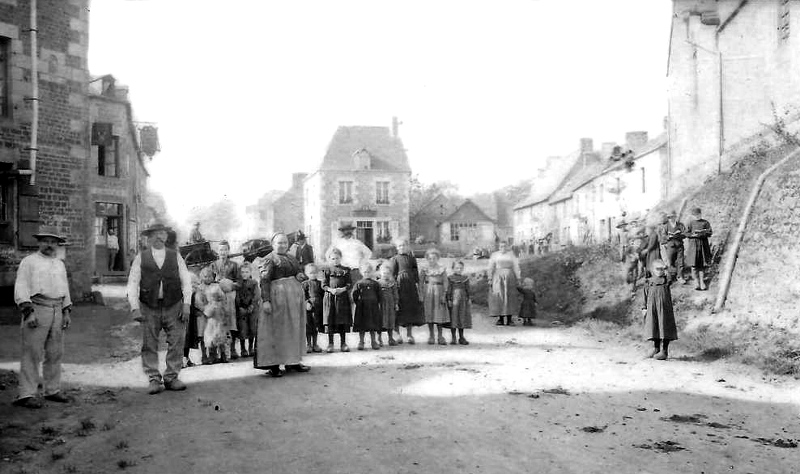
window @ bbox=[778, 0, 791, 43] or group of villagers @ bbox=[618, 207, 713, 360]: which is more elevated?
window @ bbox=[778, 0, 791, 43]

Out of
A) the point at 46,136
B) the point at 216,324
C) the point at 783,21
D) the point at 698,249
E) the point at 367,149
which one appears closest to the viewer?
the point at 216,324

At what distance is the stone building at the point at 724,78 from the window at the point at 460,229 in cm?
2788

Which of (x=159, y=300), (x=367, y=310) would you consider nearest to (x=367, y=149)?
(x=367, y=310)

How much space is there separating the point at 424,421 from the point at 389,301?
5057 millimetres

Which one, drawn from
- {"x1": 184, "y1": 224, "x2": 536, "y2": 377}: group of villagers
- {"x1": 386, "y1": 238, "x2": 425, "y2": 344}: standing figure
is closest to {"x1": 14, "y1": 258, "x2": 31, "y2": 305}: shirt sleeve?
{"x1": 184, "y1": 224, "x2": 536, "y2": 377}: group of villagers

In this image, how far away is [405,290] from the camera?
1109 centimetres

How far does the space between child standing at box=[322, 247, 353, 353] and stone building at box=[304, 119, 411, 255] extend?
95.3 ft

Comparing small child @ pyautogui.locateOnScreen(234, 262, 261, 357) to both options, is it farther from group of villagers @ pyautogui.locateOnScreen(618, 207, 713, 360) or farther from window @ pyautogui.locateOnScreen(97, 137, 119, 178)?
window @ pyautogui.locateOnScreen(97, 137, 119, 178)

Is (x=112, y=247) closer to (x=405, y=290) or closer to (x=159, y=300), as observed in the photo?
(x=405, y=290)

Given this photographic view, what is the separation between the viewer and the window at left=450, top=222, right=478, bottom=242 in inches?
2034

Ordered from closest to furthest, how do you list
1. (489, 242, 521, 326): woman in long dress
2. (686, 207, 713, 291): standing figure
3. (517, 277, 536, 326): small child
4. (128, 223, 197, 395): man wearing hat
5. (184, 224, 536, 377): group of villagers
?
(128, 223, 197, 395): man wearing hat
(184, 224, 536, 377): group of villagers
(686, 207, 713, 291): standing figure
(489, 242, 521, 326): woman in long dress
(517, 277, 536, 326): small child

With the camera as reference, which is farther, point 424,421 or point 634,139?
point 634,139

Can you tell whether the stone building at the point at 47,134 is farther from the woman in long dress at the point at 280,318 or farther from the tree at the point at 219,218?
the tree at the point at 219,218

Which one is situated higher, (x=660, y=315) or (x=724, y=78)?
(x=724, y=78)
